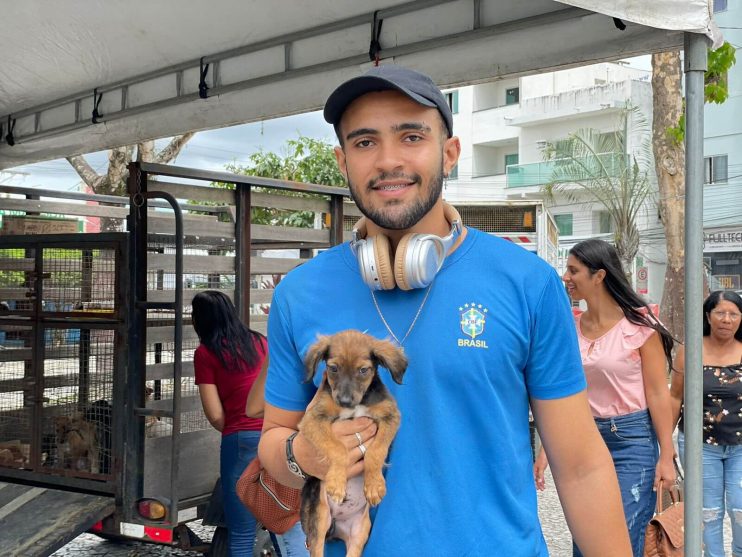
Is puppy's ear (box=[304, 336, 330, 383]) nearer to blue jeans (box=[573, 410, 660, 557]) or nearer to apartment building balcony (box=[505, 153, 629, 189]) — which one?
blue jeans (box=[573, 410, 660, 557])

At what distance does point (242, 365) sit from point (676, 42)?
10.0 feet

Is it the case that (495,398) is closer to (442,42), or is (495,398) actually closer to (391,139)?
(391,139)

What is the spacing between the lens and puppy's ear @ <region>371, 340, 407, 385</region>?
1.57 meters

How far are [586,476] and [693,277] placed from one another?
1118 millimetres

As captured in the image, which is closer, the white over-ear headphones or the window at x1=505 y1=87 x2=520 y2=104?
the white over-ear headphones

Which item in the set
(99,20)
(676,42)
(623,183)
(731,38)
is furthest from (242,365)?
(731,38)

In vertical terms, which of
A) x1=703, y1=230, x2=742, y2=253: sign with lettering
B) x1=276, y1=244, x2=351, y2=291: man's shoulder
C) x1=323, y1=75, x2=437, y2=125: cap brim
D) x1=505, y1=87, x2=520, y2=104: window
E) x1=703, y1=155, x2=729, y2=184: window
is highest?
x1=505, y1=87, x2=520, y2=104: window

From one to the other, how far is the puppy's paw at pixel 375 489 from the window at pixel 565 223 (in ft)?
126

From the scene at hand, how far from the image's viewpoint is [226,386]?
491 cm

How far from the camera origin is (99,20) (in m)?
4.39

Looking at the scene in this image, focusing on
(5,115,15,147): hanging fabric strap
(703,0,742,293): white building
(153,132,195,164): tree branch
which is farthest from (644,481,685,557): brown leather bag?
(703,0,742,293): white building

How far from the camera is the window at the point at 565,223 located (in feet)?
129

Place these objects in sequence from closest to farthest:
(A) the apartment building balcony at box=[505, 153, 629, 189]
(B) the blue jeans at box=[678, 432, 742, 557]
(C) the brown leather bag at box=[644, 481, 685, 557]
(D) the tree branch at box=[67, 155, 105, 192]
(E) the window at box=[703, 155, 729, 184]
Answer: (C) the brown leather bag at box=[644, 481, 685, 557], (B) the blue jeans at box=[678, 432, 742, 557], (D) the tree branch at box=[67, 155, 105, 192], (A) the apartment building balcony at box=[505, 153, 629, 189], (E) the window at box=[703, 155, 729, 184]

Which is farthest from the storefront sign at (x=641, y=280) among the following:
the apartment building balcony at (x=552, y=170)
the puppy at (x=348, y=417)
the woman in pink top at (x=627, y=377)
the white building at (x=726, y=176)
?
the puppy at (x=348, y=417)
